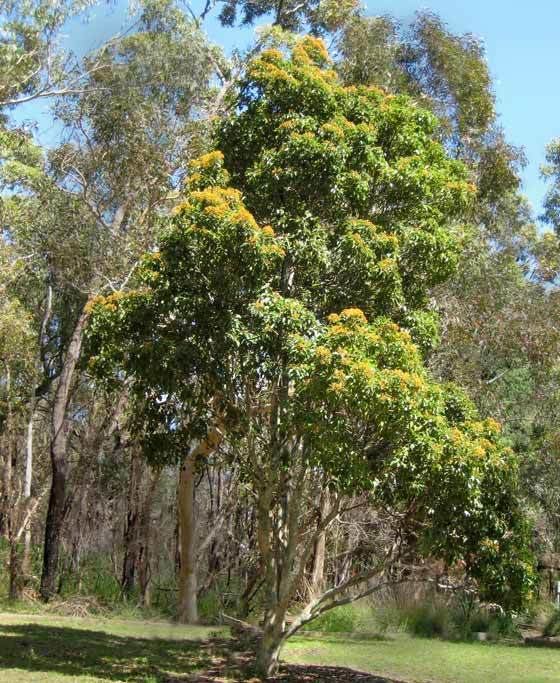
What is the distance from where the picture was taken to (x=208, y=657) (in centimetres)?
1198

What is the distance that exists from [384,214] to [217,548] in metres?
11.7

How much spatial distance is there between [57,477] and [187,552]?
3338mm

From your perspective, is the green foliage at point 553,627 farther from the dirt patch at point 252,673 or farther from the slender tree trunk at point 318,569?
the dirt patch at point 252,673

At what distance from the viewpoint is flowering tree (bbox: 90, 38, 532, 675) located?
875 centimetres

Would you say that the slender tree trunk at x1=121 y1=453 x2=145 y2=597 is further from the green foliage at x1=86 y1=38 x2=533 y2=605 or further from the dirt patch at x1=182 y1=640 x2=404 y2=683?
the green foliage at x1=86 y1=38 x2=533 y2=605

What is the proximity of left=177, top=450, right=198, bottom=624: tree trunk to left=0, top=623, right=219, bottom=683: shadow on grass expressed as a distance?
9.24ft

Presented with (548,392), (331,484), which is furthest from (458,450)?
(548,392)

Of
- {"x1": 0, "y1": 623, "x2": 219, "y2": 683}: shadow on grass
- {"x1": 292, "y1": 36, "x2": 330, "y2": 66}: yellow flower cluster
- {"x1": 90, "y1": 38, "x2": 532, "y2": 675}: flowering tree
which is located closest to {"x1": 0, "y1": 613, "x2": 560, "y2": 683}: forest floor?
{"x1": 0, "y1": 623, "x2": 219, "y2": 683}: shadow on grass

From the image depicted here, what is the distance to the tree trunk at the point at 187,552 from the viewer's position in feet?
53.0

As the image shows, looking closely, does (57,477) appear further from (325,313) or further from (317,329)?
(317,329)

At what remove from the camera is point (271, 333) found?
941 cm

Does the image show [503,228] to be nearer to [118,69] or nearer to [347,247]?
[118,69]

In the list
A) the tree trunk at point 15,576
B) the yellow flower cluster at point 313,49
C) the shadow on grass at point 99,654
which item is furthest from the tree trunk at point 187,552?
the yellow flower cluster at point 313,49

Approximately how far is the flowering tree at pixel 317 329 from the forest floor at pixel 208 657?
124cm
